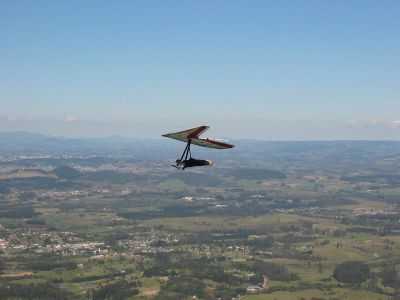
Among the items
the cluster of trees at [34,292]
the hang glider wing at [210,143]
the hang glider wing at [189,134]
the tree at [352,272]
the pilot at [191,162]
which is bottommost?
the cluster of trees at [34,292]

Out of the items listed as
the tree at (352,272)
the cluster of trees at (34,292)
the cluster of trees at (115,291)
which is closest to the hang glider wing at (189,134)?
the cluster of trees at (115,291)

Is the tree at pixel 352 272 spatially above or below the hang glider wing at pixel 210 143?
below

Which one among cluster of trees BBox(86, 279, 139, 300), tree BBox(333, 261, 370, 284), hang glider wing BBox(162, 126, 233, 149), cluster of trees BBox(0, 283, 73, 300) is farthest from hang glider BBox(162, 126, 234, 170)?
tree BBox(333, 261, 370, 284)

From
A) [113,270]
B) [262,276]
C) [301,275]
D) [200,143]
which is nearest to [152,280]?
[113,270]

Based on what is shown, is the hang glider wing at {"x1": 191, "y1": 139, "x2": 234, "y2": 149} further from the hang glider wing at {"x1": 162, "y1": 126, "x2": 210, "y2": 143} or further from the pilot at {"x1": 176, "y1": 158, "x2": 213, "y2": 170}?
the pilot at {"x1": 176, "y1": 158, "x2": 213, "y2": 170}

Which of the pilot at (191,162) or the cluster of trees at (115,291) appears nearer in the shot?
the pilot at (191,162)

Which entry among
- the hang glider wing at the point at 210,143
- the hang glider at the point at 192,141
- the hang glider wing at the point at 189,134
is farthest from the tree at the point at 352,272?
the hang glider wing at the point at 189,134

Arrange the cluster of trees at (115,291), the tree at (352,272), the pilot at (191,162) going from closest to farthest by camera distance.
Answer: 1. the pilot at (191,162)
2. the cluster of trees at (115,291)
3. the tree at (352,272)

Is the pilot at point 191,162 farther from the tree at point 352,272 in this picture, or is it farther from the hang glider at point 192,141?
the tree at point 352,272

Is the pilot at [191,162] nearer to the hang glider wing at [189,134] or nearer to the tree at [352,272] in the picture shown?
the hang glider wing at [189,134]

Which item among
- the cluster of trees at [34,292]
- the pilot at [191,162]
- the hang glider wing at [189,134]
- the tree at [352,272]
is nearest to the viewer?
the hang glider wing at [189,134]
